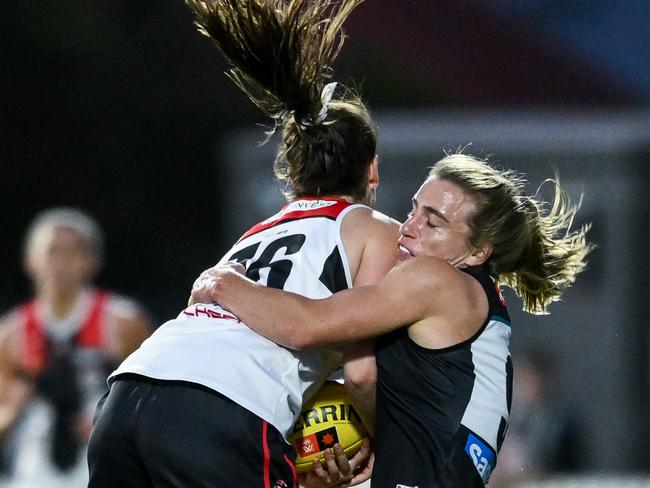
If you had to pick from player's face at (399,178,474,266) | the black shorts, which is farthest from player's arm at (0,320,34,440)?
player's face at (399,178,474,266)

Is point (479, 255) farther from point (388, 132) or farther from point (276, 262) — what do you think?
point (388, 132)

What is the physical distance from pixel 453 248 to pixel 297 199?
Result: 2.07ft

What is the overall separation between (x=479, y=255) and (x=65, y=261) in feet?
14.6

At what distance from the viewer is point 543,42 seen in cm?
1131

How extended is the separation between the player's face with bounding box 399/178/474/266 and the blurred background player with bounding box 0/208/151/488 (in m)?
4.10

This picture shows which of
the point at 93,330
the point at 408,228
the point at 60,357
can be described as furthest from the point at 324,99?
the point at 60,357

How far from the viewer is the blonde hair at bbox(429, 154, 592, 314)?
143 inches

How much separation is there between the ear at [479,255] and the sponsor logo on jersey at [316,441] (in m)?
Result: 0.70

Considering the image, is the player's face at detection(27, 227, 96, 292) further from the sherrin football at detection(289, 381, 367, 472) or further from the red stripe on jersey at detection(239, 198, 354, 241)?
the sherrin football at detection(289, 381, 367, 472)

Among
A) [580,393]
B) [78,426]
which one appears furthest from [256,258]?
[580,393]

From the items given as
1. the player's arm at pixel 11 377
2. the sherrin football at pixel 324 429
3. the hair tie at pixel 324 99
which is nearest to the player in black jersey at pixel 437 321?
the sherrin football at pixel 324 429

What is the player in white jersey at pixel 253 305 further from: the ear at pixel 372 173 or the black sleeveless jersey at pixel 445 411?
the black sleeveless jersey at pixel 445 411

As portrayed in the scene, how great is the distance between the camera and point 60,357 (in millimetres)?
7449

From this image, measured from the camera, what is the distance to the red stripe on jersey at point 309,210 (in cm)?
375
